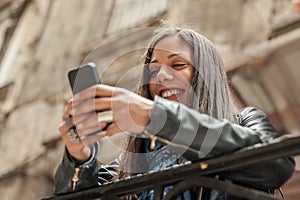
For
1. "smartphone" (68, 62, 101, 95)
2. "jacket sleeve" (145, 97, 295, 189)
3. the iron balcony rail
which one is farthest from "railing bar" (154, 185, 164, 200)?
"smartphone" (68, 62, 101, 95)

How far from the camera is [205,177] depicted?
4.47 ft

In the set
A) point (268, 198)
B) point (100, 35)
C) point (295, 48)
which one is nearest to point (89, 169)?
point (268, 198)

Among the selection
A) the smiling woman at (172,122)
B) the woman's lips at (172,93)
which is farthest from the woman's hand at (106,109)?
the woman's lips at (172,93)

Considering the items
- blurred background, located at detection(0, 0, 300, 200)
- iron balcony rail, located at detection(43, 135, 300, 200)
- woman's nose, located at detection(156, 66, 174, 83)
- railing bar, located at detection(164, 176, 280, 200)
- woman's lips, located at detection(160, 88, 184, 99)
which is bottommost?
railing bar, located at detection(164, 176, 280, 200)

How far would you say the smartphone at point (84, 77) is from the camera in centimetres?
141

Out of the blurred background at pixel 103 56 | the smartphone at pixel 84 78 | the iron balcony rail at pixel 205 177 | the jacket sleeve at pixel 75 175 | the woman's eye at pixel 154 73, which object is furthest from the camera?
the blurred background at pixel 103 56

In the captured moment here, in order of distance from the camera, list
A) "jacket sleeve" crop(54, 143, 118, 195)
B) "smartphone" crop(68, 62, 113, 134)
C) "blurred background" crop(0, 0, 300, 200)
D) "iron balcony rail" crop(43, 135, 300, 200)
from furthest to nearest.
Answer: "blurred background" crop(0, 0, 300, 200), "jacket sleeve" crop(54, 143, 118, 195), "smartphone" crop(68, 62, 113, 134), "iron balcony rail" crop(43, 135, 300, 200)

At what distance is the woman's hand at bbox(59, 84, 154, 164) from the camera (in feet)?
4.44

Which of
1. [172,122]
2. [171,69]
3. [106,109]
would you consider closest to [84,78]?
[106,109]

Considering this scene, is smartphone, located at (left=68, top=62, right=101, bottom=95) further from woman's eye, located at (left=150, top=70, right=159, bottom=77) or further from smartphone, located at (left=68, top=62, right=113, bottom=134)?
woman's eye, located at (left=150, top=70, right=159, bottom=77)

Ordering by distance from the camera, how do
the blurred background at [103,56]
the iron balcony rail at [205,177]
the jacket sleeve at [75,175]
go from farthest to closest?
the blurred background at [103,56], the jacket sleeve at [75,175], the iron balcony rail at [205,177]

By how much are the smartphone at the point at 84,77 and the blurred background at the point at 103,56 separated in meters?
1.42

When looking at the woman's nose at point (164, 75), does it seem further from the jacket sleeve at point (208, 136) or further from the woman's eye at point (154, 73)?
the jacket sleeve at point (208, 136)

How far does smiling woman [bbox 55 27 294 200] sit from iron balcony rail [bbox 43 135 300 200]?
35 millimetres
